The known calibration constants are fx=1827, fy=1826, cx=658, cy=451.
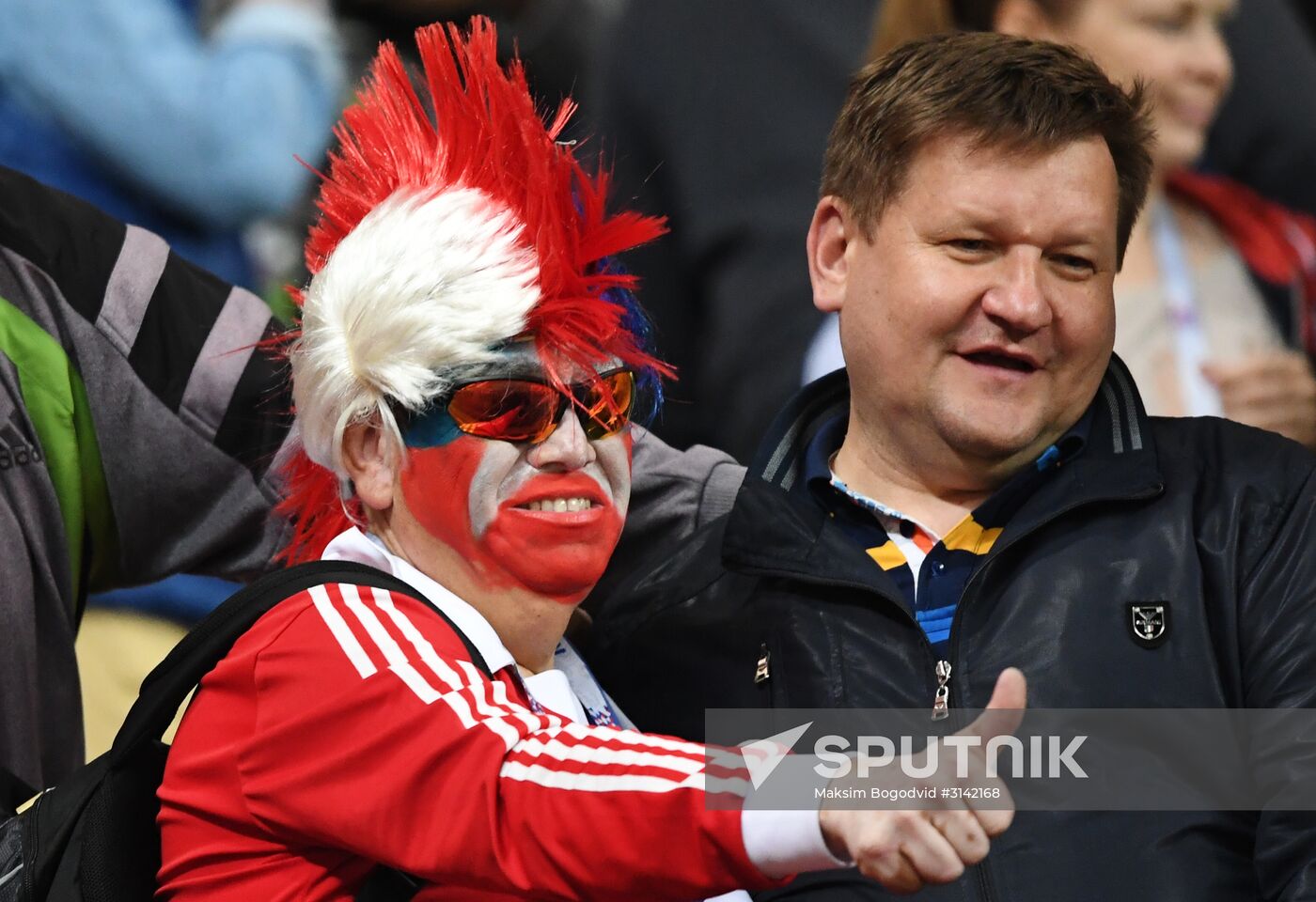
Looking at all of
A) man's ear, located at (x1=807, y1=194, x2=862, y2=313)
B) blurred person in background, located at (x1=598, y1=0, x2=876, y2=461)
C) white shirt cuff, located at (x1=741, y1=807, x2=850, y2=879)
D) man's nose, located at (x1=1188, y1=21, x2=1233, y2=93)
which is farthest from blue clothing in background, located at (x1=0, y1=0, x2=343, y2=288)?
white shirt cuff, located at (x1=741, y1=807, x2=850, y2=879)

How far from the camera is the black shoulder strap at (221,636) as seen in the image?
180 centimetres

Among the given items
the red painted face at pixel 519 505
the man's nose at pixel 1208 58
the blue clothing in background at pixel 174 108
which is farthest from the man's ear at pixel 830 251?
the blue clothing in background at pixel 174 108

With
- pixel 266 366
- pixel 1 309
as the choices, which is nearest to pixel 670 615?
pixel 266 366

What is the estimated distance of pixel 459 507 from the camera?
1.87 metres

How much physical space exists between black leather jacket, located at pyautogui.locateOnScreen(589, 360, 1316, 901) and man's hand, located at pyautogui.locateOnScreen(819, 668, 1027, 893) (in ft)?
1.91

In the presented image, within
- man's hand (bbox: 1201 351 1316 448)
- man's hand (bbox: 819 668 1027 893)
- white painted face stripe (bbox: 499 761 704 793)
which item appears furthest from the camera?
man's hand (bbox: 1201 351 1316 448)

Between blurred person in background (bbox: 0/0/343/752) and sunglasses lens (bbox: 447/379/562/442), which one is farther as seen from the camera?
blurred person in background (bbox: 0/0/343/752)

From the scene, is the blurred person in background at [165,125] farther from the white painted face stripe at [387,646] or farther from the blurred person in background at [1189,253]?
the white painted face stripe at [387,646]

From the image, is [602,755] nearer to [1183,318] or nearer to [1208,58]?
[1183,318]

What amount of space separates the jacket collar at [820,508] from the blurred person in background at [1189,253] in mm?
1004

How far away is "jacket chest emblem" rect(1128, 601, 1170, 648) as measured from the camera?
1989mm

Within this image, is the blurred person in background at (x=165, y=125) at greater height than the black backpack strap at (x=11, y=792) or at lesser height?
greater

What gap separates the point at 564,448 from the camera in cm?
187

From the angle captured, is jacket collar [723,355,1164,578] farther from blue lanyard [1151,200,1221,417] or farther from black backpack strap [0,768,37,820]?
blue lanyard [1151,200,1221,417]
